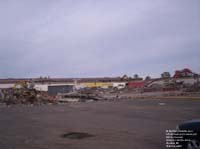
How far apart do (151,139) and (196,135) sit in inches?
186

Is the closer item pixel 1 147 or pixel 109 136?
pixel 1 147

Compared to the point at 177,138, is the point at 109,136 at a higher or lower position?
lower

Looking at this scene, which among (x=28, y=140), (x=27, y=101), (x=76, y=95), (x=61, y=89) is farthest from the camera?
A: (x=61, y=89)

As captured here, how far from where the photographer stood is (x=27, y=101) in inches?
1772

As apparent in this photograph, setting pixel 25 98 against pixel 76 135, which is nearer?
pixel 76 135

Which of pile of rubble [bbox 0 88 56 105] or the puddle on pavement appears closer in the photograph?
the puddle on pavement

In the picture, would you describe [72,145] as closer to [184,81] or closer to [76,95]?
[76,95]

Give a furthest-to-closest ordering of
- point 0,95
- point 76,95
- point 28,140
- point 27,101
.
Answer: point 76,95
point 0,95
point 27,101
point 28,140

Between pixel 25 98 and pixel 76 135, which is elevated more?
pixel 76 135

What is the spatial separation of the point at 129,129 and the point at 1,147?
604 cm

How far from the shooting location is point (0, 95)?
51.8m

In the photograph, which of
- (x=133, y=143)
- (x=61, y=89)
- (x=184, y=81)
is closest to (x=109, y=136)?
(x=133, y=143)

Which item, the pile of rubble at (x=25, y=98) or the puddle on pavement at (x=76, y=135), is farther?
the pile of rubble at (x=25, y=98)

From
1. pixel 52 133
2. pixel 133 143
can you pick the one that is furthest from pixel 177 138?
pixel 52 133
